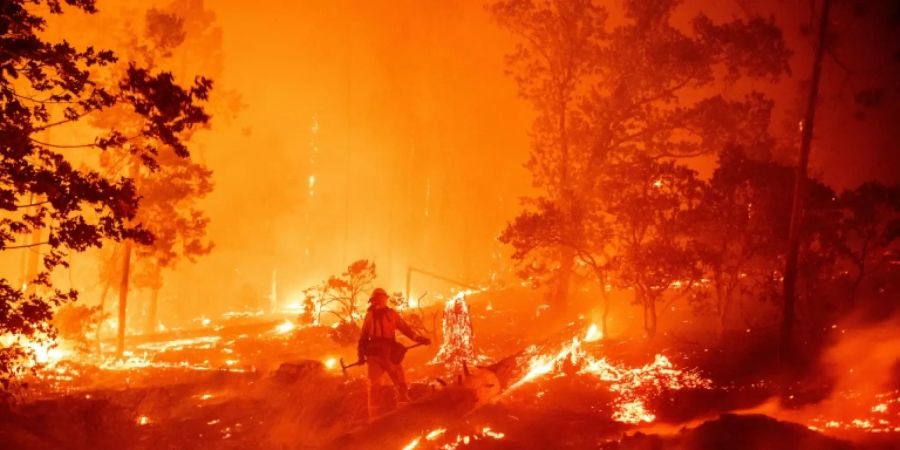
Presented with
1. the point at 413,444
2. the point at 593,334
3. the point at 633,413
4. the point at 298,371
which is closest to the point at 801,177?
the point at 633,413

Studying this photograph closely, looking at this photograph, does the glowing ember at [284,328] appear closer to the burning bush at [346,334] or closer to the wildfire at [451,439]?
the burning bush at [346,334]

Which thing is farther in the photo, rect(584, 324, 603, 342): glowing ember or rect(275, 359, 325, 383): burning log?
rect(584, 324, 603, 342): glowing ember

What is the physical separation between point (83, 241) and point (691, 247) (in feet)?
54.4

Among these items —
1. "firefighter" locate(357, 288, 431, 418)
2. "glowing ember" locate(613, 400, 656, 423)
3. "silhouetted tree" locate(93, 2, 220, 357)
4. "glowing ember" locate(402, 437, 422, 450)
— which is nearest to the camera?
"glowing ember" locate(402, 437, 422, 450)

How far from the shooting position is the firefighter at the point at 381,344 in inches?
453

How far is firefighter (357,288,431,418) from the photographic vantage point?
37.7 feet

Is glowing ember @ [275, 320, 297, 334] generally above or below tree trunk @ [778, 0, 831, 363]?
below

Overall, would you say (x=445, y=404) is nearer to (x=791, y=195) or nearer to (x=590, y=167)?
(x=791, y=195)

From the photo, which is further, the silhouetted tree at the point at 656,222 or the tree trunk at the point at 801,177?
the silhouetted tree at the point at 656,222

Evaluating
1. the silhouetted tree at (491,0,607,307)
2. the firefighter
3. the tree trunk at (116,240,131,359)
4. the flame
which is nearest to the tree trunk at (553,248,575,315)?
the silhouetted tree at (491,0,607,307)

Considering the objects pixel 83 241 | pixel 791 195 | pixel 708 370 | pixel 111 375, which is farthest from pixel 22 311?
pixel 791 195

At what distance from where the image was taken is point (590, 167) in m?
24.6

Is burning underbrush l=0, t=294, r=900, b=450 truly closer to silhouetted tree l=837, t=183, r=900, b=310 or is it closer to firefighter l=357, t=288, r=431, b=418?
firefighter l=357, t=288, r=431, b=418

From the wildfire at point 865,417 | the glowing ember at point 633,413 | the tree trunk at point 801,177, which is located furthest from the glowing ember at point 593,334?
the wildfire at point 865,417
